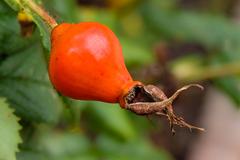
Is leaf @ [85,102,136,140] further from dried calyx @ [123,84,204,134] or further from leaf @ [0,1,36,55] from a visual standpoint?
dried calyx @ [123,84,204,134]

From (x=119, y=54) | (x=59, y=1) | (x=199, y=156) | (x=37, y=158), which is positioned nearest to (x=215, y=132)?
(x=199, y=156)

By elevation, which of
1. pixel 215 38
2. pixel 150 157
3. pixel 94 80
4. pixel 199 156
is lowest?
pixel 199 156

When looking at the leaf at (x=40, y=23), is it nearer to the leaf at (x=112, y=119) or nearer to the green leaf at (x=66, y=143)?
the leaf at (x=112, y=119)

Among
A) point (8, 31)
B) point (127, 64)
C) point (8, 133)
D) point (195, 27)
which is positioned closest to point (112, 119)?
point (127, 64)

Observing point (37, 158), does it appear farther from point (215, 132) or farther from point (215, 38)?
point (215, 132)

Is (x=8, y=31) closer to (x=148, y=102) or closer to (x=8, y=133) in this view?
(x=8, y=133)

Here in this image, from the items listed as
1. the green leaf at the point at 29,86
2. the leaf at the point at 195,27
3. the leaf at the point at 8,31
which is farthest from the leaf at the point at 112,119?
the leaf at the point at 8,31
